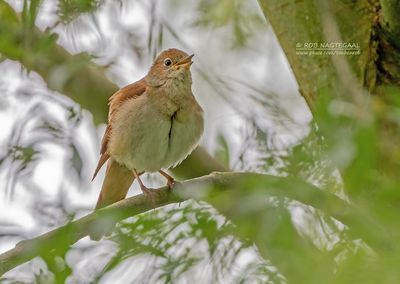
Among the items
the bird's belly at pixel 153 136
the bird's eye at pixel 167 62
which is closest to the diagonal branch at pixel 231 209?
the bird's belly at pixel 153 136

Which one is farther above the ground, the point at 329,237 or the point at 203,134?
the point at 203,134

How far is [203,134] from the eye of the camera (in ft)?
17.7

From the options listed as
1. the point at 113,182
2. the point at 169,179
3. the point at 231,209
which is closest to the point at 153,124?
the point at 169,179

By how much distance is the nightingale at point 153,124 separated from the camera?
5270 millimetres

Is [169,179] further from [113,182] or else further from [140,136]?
[113,182]

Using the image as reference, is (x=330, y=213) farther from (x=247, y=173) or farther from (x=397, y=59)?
(x=397, y=59)

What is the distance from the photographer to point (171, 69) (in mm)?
5738

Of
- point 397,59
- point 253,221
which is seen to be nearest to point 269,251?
point 253,221

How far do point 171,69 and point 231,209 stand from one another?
2651 mm

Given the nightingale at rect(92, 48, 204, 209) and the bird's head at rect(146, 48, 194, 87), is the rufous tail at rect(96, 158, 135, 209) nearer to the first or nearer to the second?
the nightingale at rect(92, 48, 204, 209)

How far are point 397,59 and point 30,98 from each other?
2254mm

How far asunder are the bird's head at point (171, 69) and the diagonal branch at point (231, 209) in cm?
180

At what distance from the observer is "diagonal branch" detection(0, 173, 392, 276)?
260 centimetres

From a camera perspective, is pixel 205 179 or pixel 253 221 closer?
pixel 253 221
